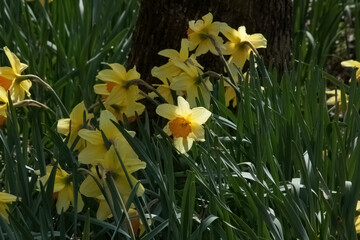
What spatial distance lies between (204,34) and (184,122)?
17.1 inches

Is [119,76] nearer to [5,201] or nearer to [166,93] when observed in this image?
[166,93]

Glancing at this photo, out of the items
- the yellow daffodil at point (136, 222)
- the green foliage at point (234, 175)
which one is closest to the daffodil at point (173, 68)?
the green foliage at point (234, 175)

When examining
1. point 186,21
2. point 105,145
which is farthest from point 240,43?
point 105,145

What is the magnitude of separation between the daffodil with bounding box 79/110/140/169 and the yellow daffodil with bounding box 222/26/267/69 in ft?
1.97

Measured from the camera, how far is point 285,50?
276cm

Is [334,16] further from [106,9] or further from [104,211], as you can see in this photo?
[104,211]

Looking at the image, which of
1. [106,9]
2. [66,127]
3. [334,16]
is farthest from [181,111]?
[334,16]

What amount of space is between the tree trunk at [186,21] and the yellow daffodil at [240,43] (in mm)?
313

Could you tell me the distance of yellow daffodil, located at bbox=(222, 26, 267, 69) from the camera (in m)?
2.28

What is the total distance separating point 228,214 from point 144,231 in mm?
230

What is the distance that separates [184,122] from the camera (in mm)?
1924

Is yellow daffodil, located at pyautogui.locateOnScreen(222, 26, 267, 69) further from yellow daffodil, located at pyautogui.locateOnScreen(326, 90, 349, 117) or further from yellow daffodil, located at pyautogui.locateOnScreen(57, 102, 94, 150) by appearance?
yellow daffodil, located at pyautogui.locateOnScreen(57, 102, 94, 150)

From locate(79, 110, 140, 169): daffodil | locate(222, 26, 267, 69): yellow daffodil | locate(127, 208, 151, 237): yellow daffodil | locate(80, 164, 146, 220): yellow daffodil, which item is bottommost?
locate(127, 208, 151, 237): yellow daffodil

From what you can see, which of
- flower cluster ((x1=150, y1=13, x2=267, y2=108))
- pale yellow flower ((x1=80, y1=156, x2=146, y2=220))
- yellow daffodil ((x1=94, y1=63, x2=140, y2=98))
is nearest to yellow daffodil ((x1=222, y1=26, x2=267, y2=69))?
flower cluster ((x1=150, y1=13, x2=267, y2=108))
